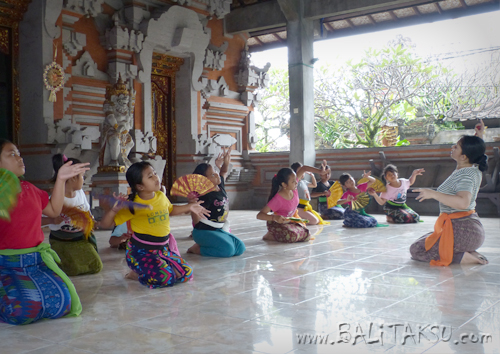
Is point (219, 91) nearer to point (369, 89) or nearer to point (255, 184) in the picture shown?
point (255, 184)

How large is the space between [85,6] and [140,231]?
22.5 feet

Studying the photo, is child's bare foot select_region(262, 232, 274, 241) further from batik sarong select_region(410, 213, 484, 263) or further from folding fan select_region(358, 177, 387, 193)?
batik sarong select_region(410, 213, 484, 263)

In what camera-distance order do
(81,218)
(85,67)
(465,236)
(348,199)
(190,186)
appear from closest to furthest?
(81,218) < (465,236) < (190,186) < (348,199) < (85,67)

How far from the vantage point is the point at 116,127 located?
8.98m

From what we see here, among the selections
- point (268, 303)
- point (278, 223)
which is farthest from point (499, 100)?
point (268, 303)

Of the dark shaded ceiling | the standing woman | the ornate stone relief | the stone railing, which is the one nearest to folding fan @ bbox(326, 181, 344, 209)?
the stone railing

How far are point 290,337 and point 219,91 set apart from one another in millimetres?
10676

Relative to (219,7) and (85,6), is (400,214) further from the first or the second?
(219,7)

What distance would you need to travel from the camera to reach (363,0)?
1110cm

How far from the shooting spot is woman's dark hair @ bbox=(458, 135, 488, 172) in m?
4.43

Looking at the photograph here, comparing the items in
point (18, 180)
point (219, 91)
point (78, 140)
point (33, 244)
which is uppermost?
point (219, 91)

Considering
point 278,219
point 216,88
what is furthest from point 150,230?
point 216,88

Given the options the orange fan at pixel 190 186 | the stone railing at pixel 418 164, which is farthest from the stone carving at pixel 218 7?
the orange fan at pixel 190 186

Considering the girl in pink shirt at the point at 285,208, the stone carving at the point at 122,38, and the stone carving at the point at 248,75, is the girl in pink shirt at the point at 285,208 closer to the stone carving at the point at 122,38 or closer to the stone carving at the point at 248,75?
the stone carving at the point at 122,38
